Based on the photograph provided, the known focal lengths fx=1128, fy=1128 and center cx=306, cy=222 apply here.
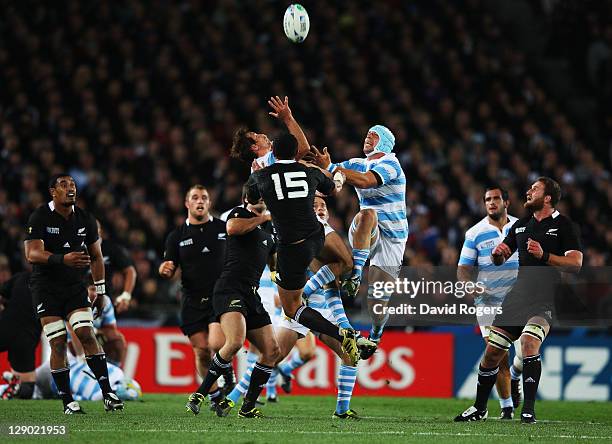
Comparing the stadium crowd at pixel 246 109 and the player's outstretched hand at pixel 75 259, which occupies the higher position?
the stadium crowd at pixel 246 109

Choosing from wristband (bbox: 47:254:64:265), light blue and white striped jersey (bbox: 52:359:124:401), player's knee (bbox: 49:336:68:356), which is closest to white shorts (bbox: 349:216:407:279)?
wristband (bbox: 47:254:64:265)

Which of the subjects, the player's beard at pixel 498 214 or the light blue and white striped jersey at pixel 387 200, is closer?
the light blue and white striped jersey at pixel 387 200

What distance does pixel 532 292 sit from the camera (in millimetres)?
11766

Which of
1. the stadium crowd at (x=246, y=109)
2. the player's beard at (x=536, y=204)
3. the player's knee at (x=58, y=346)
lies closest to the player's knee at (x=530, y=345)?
the player's beard at (x=536, y=204)

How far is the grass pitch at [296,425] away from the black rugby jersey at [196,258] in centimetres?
146

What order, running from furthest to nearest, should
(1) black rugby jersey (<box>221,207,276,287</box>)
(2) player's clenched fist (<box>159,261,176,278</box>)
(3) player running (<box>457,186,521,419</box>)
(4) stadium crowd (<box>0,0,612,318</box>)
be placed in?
(4) stadium crowd (<box>0,0,612,318</box>) → (3) player running (<box>457,186,521,419</box>) → (2) player's clenched fist (<box>159,261,176,278</box>) → (1) black rugby jersey (<box>221,207,276,287</box>)

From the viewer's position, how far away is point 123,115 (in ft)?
69.6

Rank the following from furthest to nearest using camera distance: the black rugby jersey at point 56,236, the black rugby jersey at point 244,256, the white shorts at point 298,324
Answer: the white shorts at point 298,324
the black rugby jersey at point 56,236
the black rugby jersey at point 244,256

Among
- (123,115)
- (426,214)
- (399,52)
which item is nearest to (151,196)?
(123,115)

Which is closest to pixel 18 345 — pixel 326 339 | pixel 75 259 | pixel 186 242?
pixel 186 242

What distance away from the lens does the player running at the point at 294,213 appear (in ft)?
36.2

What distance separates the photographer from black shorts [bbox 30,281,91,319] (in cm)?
1218

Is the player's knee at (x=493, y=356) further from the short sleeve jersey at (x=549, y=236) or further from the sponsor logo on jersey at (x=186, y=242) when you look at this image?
the sponsor logo on jersey at (x=186, y=242)

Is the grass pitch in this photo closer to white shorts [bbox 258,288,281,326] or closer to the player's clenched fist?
white shorts [bbox 258,288,281,326]
